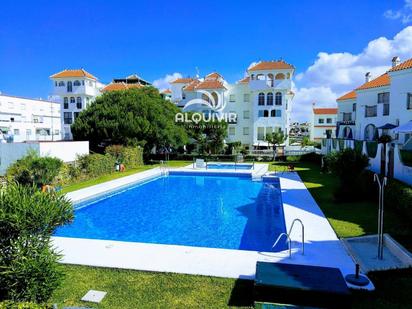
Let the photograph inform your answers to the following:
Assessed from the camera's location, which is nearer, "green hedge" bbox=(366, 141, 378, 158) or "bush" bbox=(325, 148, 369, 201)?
"bush" bbox=(325, 148, 369, 201)

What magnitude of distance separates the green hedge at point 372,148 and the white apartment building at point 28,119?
39168mm

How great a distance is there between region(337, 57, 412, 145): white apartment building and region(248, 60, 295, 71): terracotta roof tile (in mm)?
7877

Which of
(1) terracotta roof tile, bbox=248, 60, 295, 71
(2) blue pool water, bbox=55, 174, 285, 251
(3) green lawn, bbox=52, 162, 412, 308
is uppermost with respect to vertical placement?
(1) terracotta roof tile, bbox=248, 60, 295, 71

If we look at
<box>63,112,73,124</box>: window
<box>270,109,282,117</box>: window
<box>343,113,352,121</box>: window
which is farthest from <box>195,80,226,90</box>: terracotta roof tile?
<box>63,112,73,124</box>: window

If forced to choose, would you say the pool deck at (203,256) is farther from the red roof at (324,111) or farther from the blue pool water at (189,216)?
the red roof at (324,111)

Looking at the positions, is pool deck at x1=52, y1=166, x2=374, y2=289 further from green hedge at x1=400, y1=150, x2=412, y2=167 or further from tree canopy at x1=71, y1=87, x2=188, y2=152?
tree canopy at x1=71, y1=87, x2=188, y2=152

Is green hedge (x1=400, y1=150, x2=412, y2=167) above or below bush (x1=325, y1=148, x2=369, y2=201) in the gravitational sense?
A: above

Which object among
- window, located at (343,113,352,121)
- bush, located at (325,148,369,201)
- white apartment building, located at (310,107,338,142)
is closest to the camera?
bush, located at (325,148,369,201)

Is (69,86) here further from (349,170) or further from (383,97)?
(349,170)

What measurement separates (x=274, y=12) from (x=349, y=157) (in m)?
8.61

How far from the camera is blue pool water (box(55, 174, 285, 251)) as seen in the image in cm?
1110

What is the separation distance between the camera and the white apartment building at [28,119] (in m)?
41.4

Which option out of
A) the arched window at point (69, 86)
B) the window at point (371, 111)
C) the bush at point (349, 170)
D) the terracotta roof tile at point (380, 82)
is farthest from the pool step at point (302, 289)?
the arched window at point (69, 86)

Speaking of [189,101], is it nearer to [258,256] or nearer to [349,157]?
[349,157]
